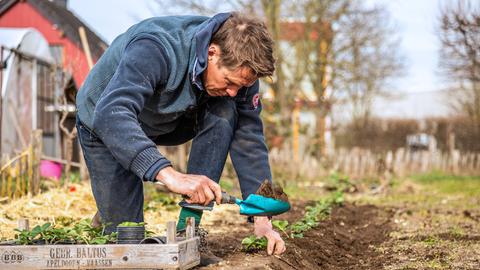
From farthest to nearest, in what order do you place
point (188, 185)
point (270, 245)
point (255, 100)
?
point (255, 100), point (270, 245), point (188, 185)

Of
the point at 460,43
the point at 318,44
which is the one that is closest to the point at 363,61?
the point at 318,44

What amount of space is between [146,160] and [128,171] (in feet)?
3.34

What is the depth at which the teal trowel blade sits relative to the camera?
140 inches

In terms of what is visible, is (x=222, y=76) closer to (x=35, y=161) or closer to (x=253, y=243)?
(x=253, y=243)

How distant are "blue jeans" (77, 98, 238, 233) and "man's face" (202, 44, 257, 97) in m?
0.42

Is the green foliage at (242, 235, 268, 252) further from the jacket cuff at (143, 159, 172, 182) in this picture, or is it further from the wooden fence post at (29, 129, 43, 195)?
the wooden fence post at (29, 129, 43, 195)

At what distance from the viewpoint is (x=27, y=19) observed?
2552 centimetres

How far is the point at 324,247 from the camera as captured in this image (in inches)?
209

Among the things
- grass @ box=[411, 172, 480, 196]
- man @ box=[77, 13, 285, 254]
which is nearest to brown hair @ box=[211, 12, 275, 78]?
man @ box=[77, 13, 285, 254]

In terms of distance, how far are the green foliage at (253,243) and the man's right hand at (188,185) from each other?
0.97m

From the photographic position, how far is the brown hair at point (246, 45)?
3531 millimetres

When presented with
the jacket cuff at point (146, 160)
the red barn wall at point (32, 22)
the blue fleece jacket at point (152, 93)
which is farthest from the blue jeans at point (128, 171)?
the red barn wall at point (32, 22)

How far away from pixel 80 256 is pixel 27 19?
23865 millimetres

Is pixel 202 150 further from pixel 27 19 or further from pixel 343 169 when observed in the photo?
pixel 27 19
